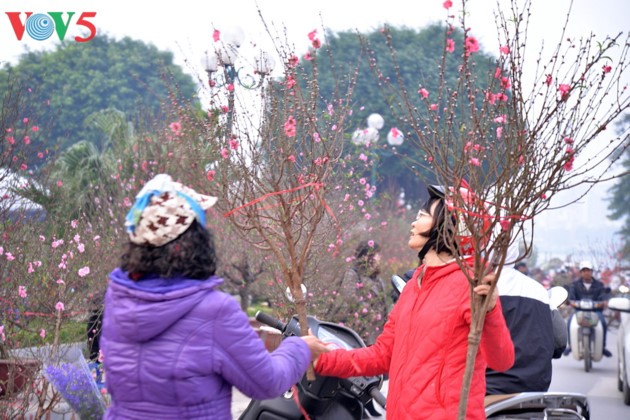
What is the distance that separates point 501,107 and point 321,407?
4.50ft

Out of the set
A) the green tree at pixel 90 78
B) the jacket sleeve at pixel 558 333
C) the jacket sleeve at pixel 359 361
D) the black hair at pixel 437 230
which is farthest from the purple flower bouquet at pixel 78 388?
the green tree at pixel 90 78

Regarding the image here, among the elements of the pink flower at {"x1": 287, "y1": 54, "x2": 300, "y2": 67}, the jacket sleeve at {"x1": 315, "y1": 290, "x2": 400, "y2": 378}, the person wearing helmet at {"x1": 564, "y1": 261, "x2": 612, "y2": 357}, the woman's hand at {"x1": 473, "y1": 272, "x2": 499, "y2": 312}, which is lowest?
the person wearing helmet at {"x1": 564, "y1": 261, "x2": 612, "y2": 357}

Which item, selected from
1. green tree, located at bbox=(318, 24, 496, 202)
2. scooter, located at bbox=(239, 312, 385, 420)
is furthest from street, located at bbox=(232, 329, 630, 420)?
green tree, located at bbox=(318, 24, 496, 202)

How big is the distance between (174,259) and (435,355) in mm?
1212

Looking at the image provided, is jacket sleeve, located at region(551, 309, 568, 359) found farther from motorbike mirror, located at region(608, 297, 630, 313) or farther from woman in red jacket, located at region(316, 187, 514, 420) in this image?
motorbike mirror, located at region(608, 297, 630, 313)

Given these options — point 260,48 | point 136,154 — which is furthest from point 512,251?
point 136,154

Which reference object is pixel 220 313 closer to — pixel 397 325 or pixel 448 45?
pixel 397 325

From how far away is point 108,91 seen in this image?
185 feet

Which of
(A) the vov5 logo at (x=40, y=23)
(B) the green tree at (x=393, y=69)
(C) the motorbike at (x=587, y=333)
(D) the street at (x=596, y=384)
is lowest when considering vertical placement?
(D) the street at (x=596, y=384)

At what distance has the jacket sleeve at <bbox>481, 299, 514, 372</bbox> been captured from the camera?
12.3 ft

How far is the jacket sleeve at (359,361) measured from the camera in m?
3.92

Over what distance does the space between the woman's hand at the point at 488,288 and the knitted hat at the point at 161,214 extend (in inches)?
42.0

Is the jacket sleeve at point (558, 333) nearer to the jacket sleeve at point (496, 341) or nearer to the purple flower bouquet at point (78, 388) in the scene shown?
the jacket sleeve at point (496, 341)

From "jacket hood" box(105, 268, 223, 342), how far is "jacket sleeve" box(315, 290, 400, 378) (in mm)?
968
